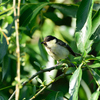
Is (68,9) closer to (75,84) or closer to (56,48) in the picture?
(56,48)

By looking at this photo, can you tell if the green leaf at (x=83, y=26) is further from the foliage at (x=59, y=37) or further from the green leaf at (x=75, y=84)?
the green leaf at (x=75, y=84)

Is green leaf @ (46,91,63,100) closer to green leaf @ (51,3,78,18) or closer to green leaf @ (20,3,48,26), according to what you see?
green leaf @ (20,3,48,26)

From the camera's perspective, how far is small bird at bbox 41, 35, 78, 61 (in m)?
2.86

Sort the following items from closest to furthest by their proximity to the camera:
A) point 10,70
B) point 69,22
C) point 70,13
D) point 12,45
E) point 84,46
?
point 12,45 → point 84,46 → point 70,13 → point 10,70 → point 69,22

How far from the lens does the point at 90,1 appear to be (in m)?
1.76

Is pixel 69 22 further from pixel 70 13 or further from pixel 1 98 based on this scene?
pixel 1 98

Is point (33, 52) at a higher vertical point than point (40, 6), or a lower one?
lower

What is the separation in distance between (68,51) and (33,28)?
0.75m

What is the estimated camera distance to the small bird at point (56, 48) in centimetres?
286

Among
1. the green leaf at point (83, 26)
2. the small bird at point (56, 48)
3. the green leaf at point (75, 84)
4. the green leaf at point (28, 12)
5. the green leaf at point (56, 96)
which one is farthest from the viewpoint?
the small bird at point (56, 48)

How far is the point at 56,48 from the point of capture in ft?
9.71

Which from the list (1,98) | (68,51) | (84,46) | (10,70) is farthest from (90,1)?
(10,70)

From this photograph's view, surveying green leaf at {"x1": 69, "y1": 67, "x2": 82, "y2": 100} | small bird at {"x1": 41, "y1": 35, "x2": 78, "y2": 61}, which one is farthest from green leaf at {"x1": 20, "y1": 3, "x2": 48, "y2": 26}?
green leaf at {"x1": 69, "y1": 67, "x2": 82, "y2": 100}

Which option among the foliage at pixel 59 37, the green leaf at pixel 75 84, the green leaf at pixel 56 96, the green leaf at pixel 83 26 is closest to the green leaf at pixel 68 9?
the foliage at pixel 59 37
